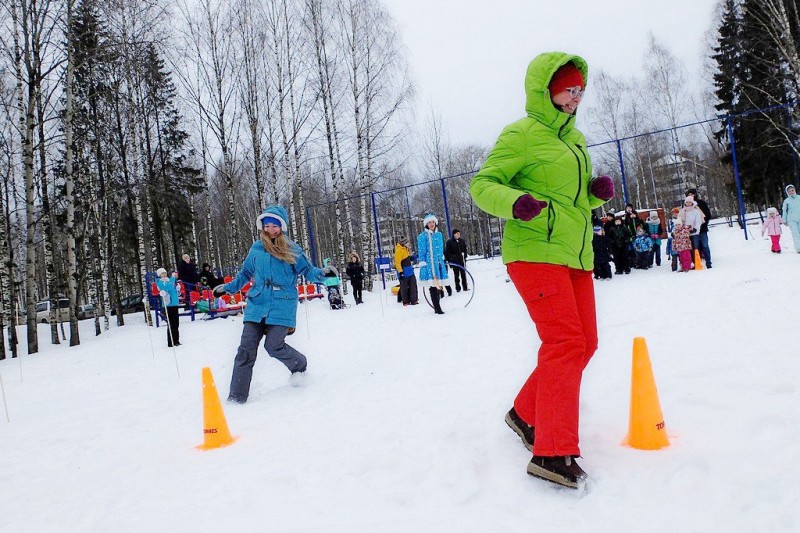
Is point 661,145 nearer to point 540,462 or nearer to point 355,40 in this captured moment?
point 355,40

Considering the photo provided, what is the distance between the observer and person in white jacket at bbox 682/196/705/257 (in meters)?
10.7

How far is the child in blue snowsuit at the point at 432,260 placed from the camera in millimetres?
9750

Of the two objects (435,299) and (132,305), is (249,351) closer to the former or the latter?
(435,299)

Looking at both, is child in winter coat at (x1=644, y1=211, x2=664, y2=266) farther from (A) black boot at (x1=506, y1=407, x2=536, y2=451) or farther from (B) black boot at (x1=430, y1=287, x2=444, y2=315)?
(A) black boot at (x1=506, y1=407, x2=536, y2=451)

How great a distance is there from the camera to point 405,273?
11836mm

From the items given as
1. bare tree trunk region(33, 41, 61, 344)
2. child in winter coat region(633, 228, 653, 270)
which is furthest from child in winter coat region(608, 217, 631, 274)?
bare tree trunk region(33, 41, 61, 344)

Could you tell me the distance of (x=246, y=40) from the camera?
19.0 meters

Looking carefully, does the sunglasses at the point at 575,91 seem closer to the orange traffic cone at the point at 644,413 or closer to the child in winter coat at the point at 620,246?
the orange traffic cone at the point at 644,413

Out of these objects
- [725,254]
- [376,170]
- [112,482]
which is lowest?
[112,482]

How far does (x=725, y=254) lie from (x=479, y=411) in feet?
39.8

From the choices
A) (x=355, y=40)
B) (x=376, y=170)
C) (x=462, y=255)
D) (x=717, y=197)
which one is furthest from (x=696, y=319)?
(x=717, y=197)

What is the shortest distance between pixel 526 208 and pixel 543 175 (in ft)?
1.28

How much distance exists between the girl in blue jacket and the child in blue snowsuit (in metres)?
5.00

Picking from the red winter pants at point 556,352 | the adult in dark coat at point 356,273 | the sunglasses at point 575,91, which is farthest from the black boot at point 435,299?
the sunglasses at point 575,91
